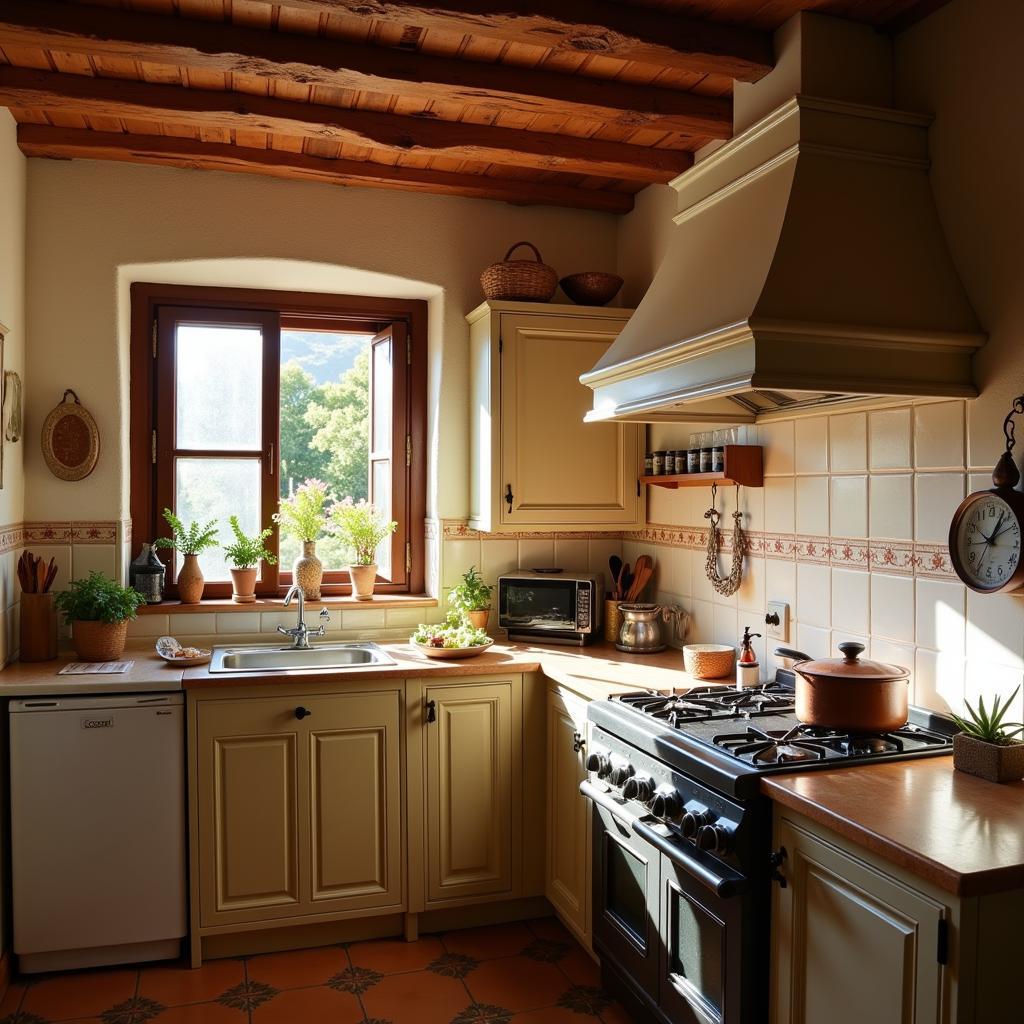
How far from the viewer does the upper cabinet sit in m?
3.48

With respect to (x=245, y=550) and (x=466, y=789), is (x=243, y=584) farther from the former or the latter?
(x=466, y=789)

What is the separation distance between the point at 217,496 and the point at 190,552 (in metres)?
0.28

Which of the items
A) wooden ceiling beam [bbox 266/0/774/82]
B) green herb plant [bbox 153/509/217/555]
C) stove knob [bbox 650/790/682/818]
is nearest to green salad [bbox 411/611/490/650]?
green herb plant [bbox 153/509/217/555]

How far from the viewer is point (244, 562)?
141 inches

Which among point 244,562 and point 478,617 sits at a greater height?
point 244,562

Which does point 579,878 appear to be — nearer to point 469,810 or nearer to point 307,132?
point 469,810

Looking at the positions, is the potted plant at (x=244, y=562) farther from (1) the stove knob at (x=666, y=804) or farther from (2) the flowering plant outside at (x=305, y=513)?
(1) the stove knob at (x=666, y=804)

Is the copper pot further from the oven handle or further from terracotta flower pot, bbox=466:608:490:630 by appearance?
terracotta flower pot, bbox=466:608:490:630

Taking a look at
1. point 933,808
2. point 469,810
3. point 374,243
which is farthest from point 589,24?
point 469,810

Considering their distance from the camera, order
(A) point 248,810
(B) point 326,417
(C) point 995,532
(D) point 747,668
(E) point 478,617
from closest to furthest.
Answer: (C) point 995,532 < (D) point 747,668 < (A) point 248,810 < (E) point 478,617 < (B) point 326,417

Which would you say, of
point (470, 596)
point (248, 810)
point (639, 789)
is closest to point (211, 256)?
point (470, 596)

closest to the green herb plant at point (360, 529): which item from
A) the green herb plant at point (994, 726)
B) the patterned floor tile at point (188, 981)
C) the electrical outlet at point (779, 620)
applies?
the patterned floor tile at point (188, 981)

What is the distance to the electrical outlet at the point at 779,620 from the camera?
2811 mm

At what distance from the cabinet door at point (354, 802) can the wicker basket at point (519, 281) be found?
4.96 feet
